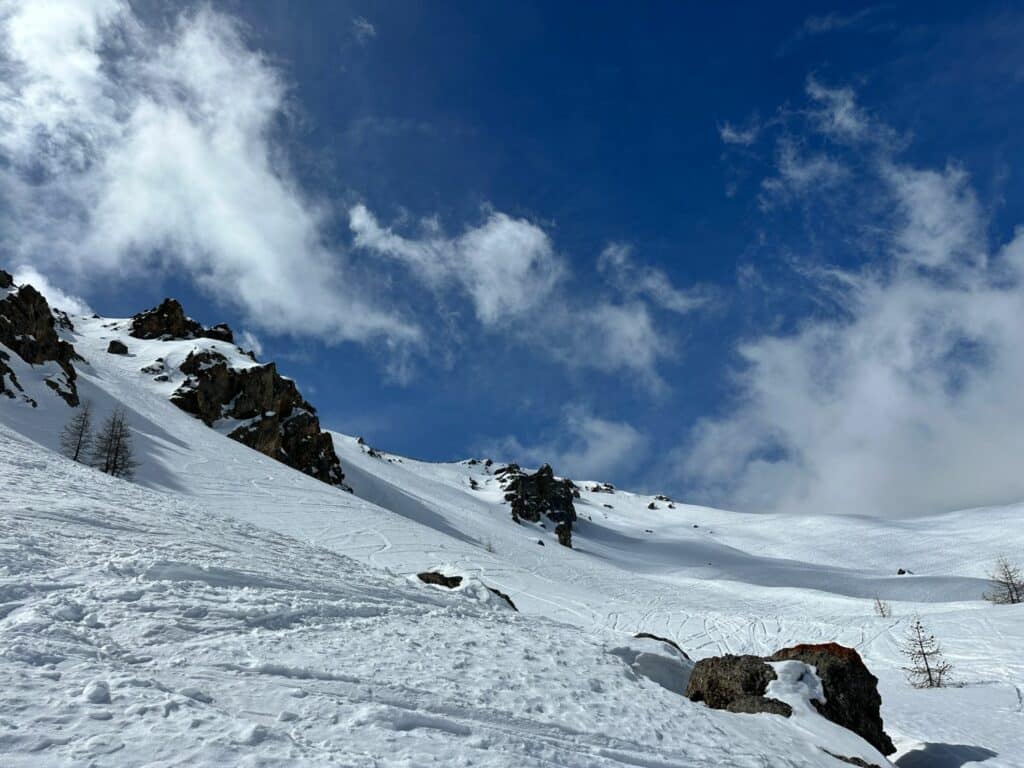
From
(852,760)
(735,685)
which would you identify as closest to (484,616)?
(735,685)

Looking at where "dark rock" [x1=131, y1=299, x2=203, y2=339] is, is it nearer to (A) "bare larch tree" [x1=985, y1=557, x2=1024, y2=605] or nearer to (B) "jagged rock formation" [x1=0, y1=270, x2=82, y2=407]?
(B) "jagged rock formation" [x1=0, y1=270, x2=82, y2=407]

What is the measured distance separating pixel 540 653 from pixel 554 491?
112341 mm

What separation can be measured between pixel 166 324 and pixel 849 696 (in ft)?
331

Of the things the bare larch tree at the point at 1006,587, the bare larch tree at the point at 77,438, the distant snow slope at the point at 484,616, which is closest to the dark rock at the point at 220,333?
the distant snow slope at the point at 484,616

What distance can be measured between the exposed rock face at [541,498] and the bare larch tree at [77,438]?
8190cm

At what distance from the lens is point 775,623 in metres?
30.4

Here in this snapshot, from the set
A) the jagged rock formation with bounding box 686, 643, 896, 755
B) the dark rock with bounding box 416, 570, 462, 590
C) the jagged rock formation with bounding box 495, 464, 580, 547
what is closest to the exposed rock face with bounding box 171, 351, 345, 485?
the jagged rock formation with bounding box 495, 464, 580, 547

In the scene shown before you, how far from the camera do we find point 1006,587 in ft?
180

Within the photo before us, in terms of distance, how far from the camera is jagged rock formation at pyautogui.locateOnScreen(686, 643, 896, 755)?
31.9 feet

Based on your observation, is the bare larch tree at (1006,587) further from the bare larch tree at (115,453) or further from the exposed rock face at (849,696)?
the bare larch tree at (115,453)

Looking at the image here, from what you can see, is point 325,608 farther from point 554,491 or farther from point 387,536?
point 554,491

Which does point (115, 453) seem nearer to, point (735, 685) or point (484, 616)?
point (484, 616)

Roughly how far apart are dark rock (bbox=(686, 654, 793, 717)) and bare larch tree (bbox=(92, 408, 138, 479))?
31.4 meters

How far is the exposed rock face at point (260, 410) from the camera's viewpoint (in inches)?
2579
